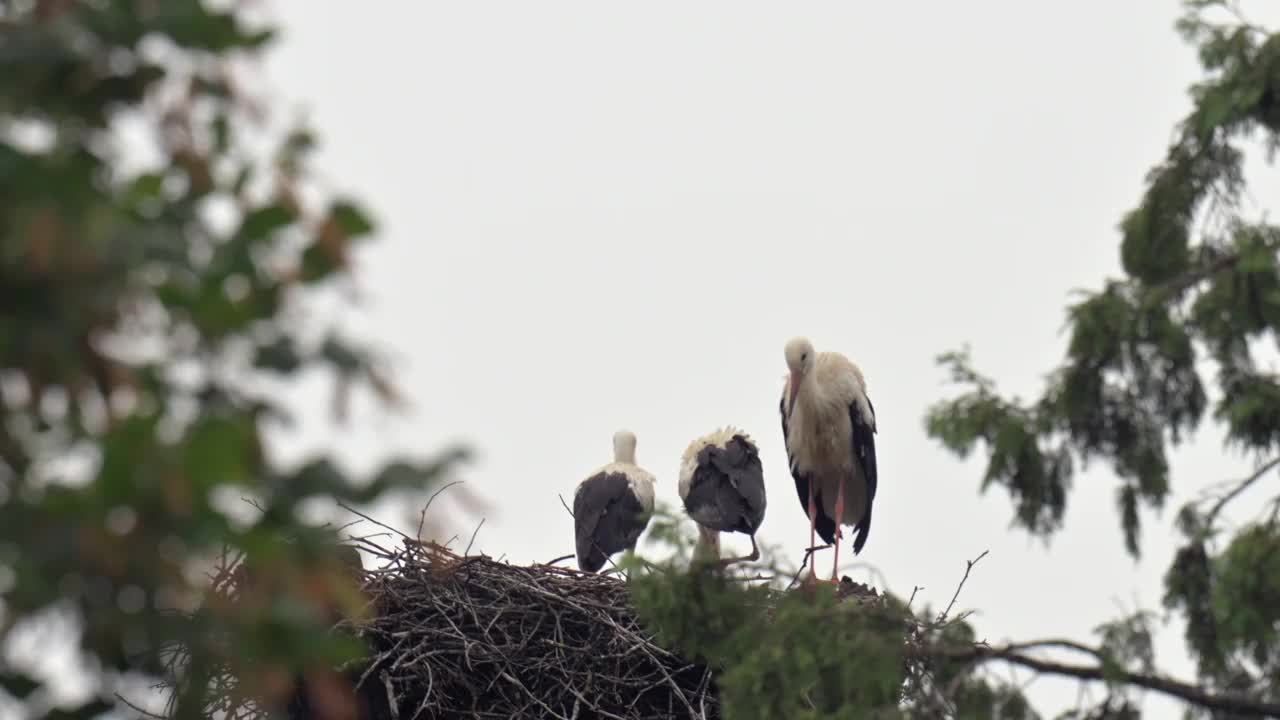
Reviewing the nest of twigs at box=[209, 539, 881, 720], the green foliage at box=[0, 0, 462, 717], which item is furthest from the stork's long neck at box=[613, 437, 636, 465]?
the green foliage at box=[0, 0, 462, 717]

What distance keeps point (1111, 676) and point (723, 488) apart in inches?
257

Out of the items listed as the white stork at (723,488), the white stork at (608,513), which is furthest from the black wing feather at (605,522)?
the white stork at (723,488)

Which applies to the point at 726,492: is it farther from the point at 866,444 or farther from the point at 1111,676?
the point at 1111,676

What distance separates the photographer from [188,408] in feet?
7.02

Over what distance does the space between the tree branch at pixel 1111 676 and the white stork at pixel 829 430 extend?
5.91 meters

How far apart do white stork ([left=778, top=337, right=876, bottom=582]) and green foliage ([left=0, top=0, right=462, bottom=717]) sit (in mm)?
8431

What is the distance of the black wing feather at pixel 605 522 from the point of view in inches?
429

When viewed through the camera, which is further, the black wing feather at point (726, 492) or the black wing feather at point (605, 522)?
the black wing feather at point (605, 522)

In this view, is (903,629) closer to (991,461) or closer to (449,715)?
(991,461)

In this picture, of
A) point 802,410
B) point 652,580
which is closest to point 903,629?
point 652,580

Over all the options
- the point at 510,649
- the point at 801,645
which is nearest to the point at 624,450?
the point at 510,649

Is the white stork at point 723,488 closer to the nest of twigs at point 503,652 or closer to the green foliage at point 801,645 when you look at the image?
the nest of twigs at point 503,652

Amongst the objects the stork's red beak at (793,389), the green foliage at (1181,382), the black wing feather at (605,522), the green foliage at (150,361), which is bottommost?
the green foliage at (150,361)

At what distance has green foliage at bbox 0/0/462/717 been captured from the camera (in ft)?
6.39
